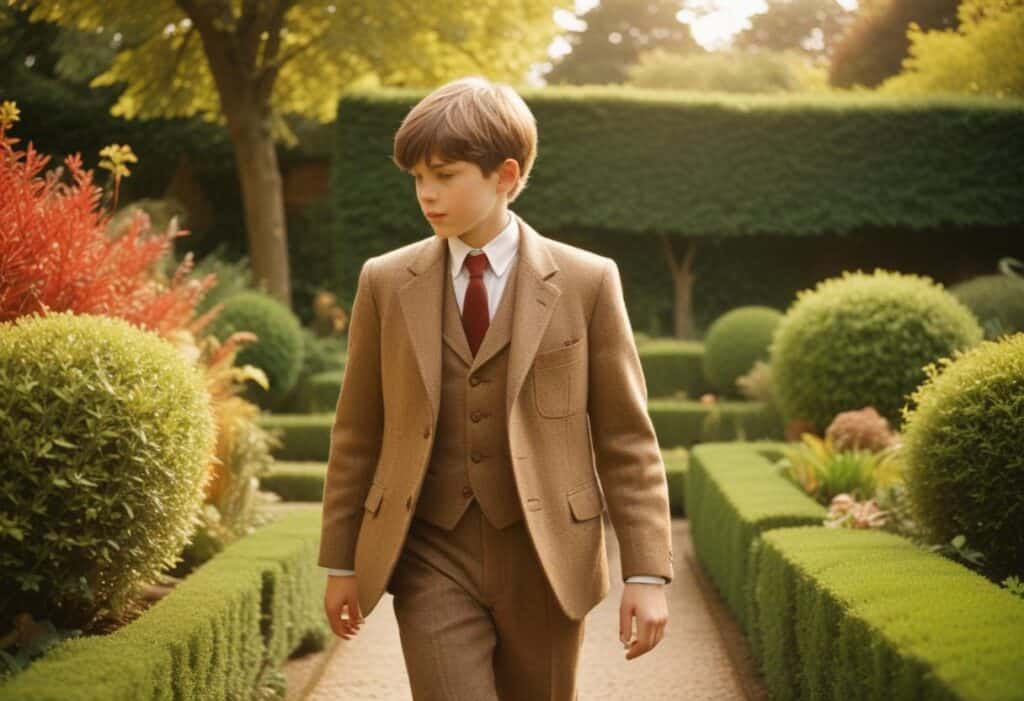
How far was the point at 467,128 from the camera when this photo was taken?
2600mm

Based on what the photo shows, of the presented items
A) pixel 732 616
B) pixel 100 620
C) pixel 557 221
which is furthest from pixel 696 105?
pixel 100 620

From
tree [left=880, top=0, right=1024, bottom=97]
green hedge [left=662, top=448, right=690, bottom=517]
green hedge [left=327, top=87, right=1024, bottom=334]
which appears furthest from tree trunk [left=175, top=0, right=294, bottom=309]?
tree [left=880, top=0, right=1024, bottom=97]

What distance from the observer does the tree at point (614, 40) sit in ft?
119

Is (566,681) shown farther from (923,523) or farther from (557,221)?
(557,221)

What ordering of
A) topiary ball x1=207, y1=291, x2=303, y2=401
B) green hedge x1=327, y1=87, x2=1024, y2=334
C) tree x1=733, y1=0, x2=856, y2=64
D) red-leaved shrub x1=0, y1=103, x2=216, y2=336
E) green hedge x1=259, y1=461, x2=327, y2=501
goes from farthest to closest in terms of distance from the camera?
tree x1=733, y1=0, x2=856, y2=64 → green hedge x1=327, y1=87, x2=1024, y2=334 → topiary ball x1=207, y1=291, x2=303, y2=401 → green hedge x1=259, y1=461, x2=327, y2=501 → red-leaved shrub x1=0, y1=103, x2=216, y2=336

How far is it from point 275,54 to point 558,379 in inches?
522

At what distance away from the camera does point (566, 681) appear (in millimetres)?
2752

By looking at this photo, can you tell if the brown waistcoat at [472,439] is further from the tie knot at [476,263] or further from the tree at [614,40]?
the tree at [614,40]

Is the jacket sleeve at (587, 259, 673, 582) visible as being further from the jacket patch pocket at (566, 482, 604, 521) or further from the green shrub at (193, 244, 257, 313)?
the green shrub at (193, 244, 257, 313)

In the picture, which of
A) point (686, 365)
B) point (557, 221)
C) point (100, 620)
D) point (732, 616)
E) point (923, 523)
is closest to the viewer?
point (100, 620)

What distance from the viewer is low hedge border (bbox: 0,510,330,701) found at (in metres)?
2.94

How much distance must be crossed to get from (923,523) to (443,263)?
2870 mm

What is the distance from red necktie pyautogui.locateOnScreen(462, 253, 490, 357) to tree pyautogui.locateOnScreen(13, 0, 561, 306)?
39.4ft

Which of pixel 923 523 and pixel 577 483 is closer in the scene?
pixel 577 483
